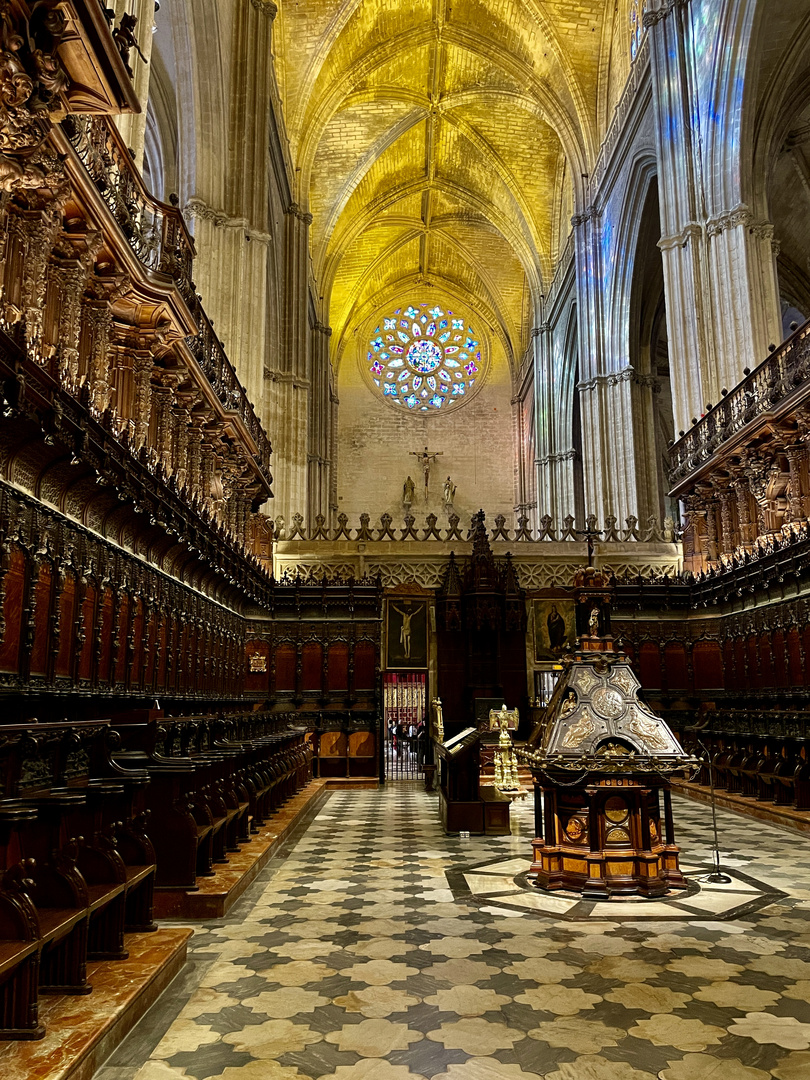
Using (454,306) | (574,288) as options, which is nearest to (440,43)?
(574,288)

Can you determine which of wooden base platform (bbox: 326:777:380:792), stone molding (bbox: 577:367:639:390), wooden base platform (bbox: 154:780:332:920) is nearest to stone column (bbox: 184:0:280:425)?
wooden base platform (bbox: 326:777:380:792)

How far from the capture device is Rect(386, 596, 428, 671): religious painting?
1686 centimetres

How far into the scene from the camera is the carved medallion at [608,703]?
6.08m

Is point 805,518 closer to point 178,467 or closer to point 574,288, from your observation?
point 178,467

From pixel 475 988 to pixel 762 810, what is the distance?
6.84 metres

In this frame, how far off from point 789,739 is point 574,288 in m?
21.0

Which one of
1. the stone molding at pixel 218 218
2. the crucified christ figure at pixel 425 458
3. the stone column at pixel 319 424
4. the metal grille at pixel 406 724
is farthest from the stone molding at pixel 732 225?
the crucified christ figure at pixel 425 458

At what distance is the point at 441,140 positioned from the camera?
98.7 feet

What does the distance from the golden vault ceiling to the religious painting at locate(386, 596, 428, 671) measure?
14815 mm

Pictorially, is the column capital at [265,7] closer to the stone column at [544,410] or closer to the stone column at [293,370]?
the stone column at [293,370]

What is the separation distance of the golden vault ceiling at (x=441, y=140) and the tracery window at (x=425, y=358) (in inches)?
38.7

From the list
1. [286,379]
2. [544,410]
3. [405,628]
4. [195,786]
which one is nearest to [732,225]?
[405,628]

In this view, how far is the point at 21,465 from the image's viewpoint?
233 inches

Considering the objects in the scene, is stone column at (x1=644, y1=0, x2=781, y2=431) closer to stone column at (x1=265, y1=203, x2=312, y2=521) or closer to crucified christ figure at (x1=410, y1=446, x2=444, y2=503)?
stone column at (x1=265, y1=203, x2=312, y2=521)
